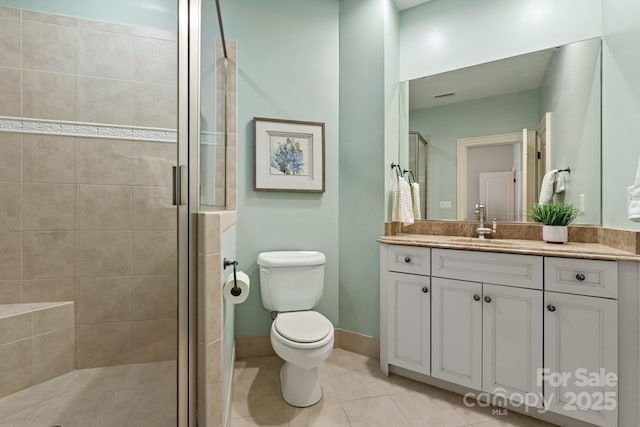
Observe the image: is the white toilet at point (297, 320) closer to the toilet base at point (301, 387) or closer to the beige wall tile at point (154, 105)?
the toilet base at point (301, 387)

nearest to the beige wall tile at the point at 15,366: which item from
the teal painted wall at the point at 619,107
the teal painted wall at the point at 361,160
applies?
the teal painted wall at the point at 361,160

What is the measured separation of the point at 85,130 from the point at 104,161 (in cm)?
11

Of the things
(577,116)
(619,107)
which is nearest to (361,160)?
(577,116)

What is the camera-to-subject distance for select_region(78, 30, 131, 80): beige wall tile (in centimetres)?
93

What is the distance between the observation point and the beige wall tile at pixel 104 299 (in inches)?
37.6

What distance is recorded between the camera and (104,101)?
964 millimetres

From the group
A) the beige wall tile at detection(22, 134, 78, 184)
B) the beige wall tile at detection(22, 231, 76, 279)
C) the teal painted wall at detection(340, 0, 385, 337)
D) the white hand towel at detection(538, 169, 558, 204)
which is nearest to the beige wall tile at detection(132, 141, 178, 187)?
the beige wall tile at detection(22, 134, 78, 184)

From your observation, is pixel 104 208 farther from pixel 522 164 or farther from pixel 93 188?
pixel 522 164

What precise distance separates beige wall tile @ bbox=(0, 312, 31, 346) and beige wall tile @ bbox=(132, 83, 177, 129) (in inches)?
25.9

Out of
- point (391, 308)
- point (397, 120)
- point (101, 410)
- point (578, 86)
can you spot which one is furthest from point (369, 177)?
point (101, 410)

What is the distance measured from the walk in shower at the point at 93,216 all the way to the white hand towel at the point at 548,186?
2069 millimetres

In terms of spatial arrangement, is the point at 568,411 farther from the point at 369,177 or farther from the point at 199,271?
the point at 199,271

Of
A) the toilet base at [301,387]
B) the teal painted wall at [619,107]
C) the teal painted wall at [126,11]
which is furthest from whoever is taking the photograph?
the toilet base at [301,387]

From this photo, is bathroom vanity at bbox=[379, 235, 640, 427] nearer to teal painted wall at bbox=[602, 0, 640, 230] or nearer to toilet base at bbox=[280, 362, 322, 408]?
teal painted wall at bbox=[602, 0, 640, 230]
